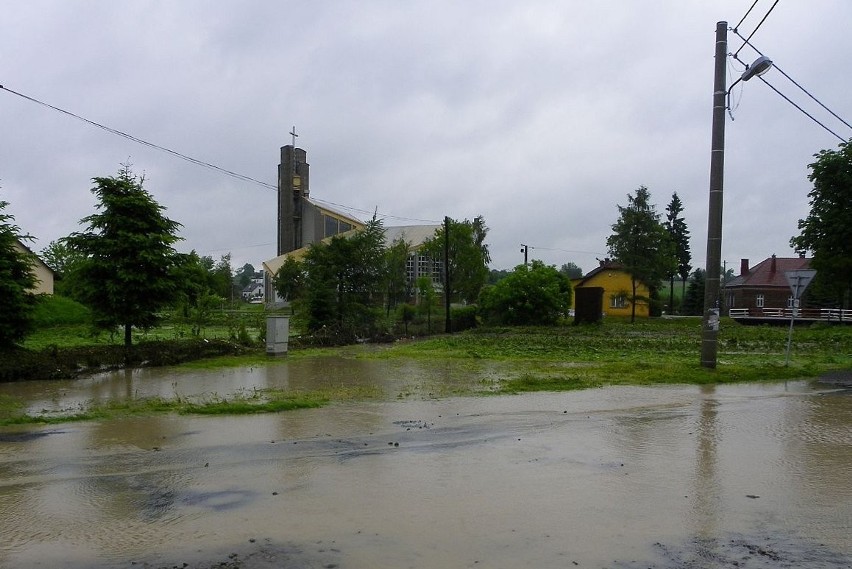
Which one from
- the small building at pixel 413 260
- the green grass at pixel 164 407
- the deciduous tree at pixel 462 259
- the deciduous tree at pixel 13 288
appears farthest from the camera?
the small building at pixel 413 260

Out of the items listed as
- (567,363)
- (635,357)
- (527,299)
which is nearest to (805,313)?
(527,299)

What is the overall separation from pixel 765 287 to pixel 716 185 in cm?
6318

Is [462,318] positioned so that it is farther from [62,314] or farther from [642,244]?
[62,314]

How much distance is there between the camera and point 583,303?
49844mm

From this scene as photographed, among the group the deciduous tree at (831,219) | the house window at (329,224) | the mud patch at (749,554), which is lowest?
the mud patch at (749,554)

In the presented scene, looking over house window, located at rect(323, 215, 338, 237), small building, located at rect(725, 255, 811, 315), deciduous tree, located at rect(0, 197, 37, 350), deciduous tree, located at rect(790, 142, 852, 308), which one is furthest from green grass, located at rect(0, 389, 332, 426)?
small building, located at rect(725, 255, 811, 315)

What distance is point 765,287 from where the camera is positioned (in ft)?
243

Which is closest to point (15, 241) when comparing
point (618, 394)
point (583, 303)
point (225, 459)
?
point (225, 459)

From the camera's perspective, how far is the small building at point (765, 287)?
240ft

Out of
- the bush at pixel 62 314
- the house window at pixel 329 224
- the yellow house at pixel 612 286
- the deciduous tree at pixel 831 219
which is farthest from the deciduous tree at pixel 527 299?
the house window at pixel 329 224

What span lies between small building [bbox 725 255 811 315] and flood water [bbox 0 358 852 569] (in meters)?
67.0

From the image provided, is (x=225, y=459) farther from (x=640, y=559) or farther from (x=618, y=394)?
(x=618, y=394)

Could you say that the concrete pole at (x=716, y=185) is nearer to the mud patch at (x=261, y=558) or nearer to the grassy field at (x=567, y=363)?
the grassy field at (x=567, y=363)

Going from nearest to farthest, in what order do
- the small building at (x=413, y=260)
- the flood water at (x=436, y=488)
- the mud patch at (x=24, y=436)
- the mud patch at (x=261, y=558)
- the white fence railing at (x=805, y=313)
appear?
1. the mud patch at (x=261, y=558)
2. the flood water at (x=436, y=488)
3. the mud patch at (x=24, y=436)
4. the white fence railing at (x=805, y=313)
5. the small building at (x=413, y=260)
